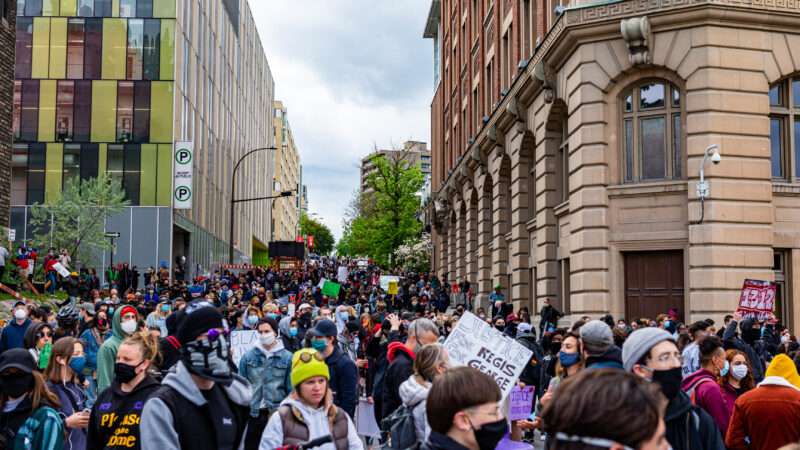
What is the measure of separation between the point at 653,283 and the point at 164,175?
3138cm

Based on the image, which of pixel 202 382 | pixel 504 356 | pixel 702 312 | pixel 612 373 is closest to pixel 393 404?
pixel 504 356

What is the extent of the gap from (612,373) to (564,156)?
26.9 meters

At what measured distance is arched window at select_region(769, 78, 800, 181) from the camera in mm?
24656

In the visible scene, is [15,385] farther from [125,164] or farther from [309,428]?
[125,164]

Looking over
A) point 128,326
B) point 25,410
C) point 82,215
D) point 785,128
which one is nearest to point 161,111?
point 82,215

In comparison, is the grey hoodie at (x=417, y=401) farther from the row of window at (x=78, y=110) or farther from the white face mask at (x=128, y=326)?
the row of window at (x=78, y=110)

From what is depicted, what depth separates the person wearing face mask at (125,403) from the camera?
5242 millimetres

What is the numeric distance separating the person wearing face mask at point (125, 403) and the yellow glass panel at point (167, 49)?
4570cm

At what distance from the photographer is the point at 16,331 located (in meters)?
14.0

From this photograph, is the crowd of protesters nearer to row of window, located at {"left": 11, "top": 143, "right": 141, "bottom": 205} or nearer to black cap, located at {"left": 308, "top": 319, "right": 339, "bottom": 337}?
black cap, located at {"left": 308, "top": 319, "right": 339, "bottom": 337}

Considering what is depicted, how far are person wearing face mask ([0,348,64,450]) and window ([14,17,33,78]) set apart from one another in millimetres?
47987

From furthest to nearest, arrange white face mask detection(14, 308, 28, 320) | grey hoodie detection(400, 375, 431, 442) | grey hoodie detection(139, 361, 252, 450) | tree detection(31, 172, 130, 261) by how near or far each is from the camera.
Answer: tree detection(31, 172, 130, 261) < white face mask detection(14, 308, 28, 320) < grey hoodie detection(400, 375, 431, 442) < grey hoodie detection(139, 361, 252, 450)

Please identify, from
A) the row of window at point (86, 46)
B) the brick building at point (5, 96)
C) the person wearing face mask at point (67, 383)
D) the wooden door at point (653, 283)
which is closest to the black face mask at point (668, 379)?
the person wearing face mask at point (67, 383)

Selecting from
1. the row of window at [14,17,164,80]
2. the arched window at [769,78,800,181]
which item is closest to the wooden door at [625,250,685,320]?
the arched window at [769,78,800,181]
